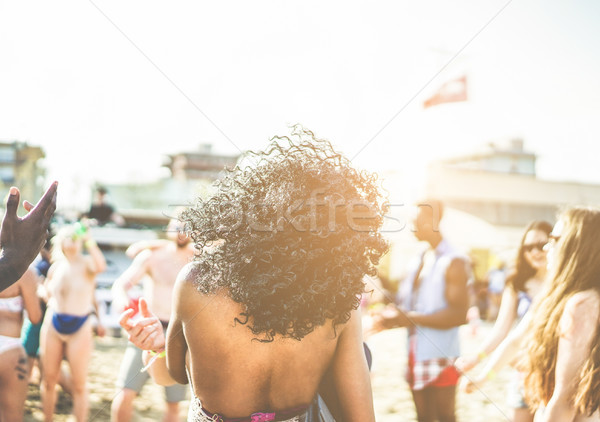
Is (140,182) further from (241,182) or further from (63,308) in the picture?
(241,182)

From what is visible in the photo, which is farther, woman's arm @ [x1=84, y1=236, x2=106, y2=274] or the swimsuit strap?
woman's arm @ [x1=84, y1=236, x2=106, y2=274]

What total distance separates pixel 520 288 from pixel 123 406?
300 centimetres

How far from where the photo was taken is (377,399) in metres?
5.46

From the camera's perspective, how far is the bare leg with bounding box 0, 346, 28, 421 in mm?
2916

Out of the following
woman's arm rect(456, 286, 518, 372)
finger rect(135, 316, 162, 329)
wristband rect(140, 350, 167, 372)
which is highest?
finger rect(135, 316, 162, 329)

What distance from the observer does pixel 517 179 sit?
1243 inches

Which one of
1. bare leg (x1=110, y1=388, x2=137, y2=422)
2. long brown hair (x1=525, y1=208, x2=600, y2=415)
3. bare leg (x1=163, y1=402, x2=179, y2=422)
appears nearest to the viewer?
long brown hair (x1=525, y1=208, x2=600, y2=415)

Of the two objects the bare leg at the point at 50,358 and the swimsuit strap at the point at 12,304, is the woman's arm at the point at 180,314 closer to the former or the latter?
the swimsuit strap at the point at 12,304

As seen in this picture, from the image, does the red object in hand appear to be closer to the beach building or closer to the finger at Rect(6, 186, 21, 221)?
the finger at Rect(6, 186, 21, 221)

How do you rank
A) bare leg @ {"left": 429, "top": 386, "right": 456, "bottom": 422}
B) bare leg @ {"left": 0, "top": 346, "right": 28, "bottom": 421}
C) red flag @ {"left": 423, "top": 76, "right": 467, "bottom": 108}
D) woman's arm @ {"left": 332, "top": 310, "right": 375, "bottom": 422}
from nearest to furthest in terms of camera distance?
woman's arm @ {"left": 332, "top": 310, "right": 375, "bottom": 422}, bare leg @ {"left": 0, "top": 346, "right": 28, "bottom": 421}, bare leg @ {"left": 429, "top": 386, "right": 456, "bottom": 422}, red flag @ {"left": 423, "top": 76, "right": 467, "bottom": 108}

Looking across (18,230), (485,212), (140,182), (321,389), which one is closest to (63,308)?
(18,230)

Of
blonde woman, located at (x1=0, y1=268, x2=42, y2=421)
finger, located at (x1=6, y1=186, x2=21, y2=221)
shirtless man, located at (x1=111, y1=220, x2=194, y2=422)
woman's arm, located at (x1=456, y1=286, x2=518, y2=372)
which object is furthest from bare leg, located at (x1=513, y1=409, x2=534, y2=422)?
blonde woman, located at (x1=0, y1=268, x2=42, y2=421)

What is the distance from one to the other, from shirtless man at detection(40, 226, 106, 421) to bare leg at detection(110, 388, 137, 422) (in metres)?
0.61

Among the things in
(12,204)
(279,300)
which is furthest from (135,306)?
(279,300)
